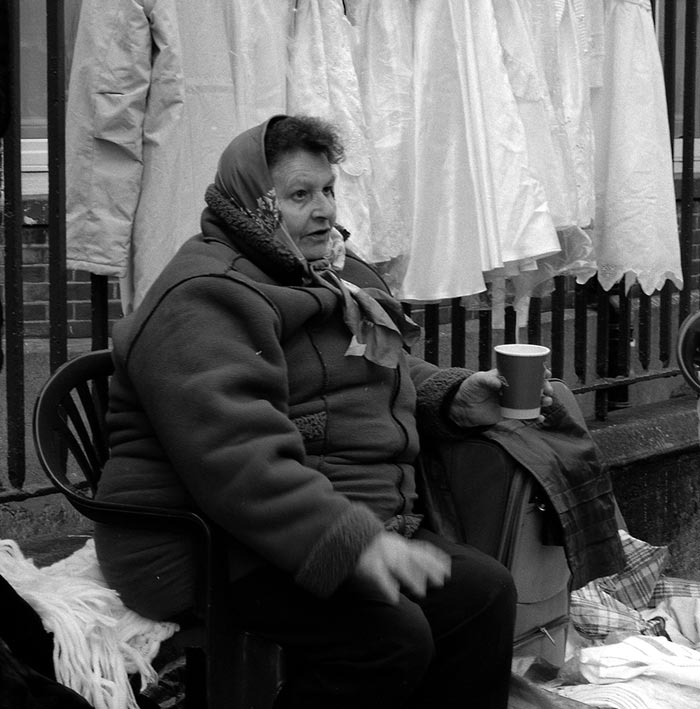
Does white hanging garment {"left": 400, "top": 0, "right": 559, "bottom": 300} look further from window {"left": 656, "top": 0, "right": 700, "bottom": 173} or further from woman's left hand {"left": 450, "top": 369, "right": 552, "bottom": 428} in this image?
window {"left": 656, "top": 0, "right": 700, "bottom": 173}

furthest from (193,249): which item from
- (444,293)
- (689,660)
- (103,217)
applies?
(689,660)

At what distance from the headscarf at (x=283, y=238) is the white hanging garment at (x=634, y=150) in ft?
5.65

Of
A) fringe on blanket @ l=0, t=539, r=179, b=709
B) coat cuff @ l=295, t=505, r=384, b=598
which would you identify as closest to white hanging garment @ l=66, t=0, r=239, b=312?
fringe on blanket @ l=0, t=539, r=179, b=709

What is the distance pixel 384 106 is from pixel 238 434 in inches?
65.3

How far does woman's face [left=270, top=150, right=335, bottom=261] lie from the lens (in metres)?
2.75

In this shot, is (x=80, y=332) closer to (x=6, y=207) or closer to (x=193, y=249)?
(x=6, y=207)

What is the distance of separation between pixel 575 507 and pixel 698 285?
3.81 metres

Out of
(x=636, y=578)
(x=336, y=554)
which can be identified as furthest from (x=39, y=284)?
(x=336, y=554)

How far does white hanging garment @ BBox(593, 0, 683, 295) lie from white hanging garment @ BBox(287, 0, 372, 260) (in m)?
1.13

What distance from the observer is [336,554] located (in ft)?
7.32

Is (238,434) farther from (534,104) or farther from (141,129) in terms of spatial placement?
(534,104)

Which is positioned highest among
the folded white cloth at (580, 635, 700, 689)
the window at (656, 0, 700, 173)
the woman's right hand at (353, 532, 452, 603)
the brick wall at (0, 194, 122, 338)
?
the window at (656, 0, 700, 173)

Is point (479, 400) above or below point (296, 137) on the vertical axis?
below

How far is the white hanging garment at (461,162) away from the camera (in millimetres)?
3727
